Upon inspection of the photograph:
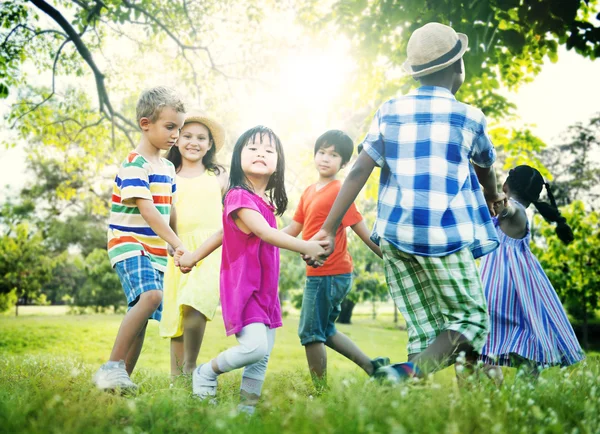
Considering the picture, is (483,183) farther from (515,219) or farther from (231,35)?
(231,35)

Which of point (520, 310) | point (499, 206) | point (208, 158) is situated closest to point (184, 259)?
point (208, 158)

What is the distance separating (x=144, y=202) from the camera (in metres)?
3.56

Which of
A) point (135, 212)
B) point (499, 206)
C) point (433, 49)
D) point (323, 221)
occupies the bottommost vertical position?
point (135, 212)

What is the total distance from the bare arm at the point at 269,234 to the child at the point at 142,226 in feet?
2.02

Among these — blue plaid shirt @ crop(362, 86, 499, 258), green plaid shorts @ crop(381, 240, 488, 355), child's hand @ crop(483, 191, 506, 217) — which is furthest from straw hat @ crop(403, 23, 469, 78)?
green plaid shorts @ crop(381, 240, 488, 355)

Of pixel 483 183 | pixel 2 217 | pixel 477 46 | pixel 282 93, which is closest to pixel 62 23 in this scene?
pixel 282 93

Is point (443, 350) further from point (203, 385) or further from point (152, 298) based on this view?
point (152, 298)

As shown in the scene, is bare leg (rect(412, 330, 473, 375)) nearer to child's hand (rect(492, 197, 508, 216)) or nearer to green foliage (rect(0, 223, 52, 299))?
child's hand (rect(492, 197, 508, 216))

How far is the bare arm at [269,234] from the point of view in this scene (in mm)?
3068

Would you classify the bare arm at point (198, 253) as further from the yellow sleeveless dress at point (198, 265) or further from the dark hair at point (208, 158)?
the dark hair at point (208, 158)

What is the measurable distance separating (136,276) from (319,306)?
1.38 meters

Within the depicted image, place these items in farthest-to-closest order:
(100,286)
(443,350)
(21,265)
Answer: (100,286), (21,265), (443,350)

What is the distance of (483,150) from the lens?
316 centimetres

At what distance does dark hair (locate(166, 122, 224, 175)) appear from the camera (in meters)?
4.53
